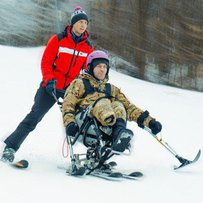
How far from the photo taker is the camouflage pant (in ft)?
14.5

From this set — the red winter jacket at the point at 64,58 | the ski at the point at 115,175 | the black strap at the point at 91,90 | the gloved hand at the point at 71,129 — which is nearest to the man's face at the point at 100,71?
the black strap at the point at 91,90

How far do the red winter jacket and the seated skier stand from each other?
396 millimetres

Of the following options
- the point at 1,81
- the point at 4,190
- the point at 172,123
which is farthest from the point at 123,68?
the point at 4,190

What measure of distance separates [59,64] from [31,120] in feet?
2.46

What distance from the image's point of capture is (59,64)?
5348 mm

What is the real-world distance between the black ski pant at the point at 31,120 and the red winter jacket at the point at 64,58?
14 centimetres

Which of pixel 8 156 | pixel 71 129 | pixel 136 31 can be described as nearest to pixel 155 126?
pixel 71 129

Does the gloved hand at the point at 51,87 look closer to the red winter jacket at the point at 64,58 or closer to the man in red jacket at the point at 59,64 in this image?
the man in red jacket at the point at 59,64

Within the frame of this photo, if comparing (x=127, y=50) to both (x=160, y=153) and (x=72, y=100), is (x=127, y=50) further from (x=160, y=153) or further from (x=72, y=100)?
(x=72, y=100)

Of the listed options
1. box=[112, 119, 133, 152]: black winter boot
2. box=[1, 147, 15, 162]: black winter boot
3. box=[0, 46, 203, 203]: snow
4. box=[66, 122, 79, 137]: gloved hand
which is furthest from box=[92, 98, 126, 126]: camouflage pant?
box=[1, 147, 15, 162]: black winter boot

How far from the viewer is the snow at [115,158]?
3.68 metres

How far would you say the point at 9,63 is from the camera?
13352 millimetres

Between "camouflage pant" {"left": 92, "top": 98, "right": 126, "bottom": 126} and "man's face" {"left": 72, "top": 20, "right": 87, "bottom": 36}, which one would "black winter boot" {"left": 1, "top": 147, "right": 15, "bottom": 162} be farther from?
"man's face" {"left": 72, "top": 20, "right": 87, "bottom": 36}

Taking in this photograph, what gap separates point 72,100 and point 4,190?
148cm
